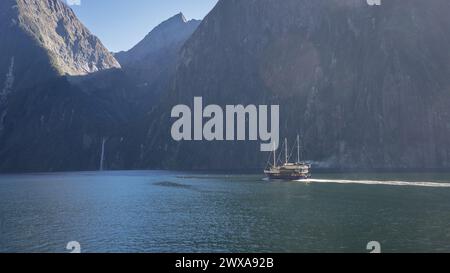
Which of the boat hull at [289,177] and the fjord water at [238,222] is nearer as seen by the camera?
the fjord water at [238,222]

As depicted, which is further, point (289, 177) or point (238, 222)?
point (289, 177)

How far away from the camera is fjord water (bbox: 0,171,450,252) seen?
132ft

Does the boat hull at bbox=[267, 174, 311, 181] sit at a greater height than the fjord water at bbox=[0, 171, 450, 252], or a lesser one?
greater

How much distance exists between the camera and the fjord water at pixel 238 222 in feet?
132

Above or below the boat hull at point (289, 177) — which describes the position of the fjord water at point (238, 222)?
below

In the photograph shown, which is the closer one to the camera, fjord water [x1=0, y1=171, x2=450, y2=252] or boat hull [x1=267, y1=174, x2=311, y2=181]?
fjord water [x1=0, y1=171, x2=450, y2=252]

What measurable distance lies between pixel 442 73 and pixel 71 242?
195 metres

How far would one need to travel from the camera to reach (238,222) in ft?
172

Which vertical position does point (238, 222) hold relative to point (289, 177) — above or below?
below

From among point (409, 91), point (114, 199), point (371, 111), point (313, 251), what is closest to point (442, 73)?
point (409, 91)

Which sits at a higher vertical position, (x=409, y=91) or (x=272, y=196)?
(x=409, y=91)
